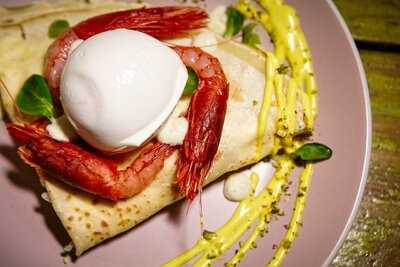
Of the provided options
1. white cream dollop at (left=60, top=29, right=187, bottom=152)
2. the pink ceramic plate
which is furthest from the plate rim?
white cream dollop at (left=60, top=29, right=187, bottom=152)

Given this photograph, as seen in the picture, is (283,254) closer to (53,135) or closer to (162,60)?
(162,60)

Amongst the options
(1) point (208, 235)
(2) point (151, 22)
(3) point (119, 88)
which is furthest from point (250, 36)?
(1) point (208, 235)

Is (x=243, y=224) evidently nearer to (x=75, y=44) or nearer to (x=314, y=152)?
(x=314, y=152)

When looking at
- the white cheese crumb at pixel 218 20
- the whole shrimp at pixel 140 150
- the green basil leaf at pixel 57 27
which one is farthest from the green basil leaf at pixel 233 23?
the green basil leaf at pixel 57 27

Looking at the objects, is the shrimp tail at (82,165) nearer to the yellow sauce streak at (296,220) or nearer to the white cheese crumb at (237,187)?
the white cheese crumb at (237,187)

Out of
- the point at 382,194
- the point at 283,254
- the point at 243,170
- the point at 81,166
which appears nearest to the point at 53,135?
the point at 81,166

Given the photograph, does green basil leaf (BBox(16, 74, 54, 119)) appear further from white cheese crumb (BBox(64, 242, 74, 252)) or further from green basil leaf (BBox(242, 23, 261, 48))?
green basil leaf (BBox(242, 23, 261, 48))
